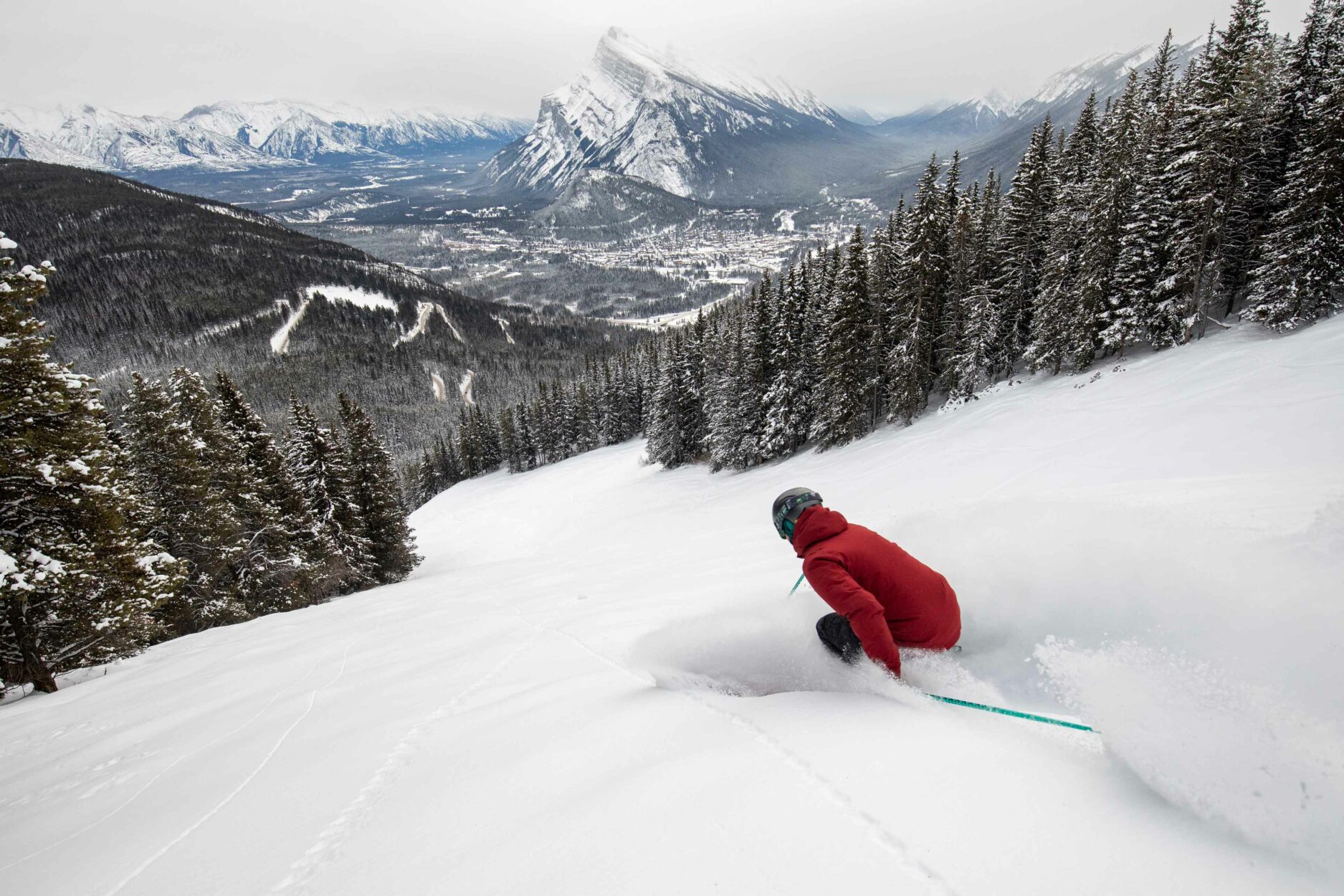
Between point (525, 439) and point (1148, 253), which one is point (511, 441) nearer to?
point (525, 439)

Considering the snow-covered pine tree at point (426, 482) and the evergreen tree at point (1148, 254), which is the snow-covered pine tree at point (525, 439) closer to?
the snow-covered pine tree at point (426, 482)

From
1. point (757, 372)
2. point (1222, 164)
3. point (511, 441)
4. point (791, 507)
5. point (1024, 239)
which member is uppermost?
point (1222, 164)

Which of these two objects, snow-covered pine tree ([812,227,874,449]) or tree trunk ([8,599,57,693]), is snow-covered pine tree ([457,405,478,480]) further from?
tree trunk ([8,599,57,693])

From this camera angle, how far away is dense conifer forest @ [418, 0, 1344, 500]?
19000 mm

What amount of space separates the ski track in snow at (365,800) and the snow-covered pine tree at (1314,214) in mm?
26742

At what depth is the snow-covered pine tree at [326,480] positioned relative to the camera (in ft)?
73.8

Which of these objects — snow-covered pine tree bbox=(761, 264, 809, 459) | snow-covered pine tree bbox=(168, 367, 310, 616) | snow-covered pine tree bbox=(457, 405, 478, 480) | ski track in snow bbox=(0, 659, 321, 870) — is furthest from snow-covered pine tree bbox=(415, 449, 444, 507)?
ski track in snow bbox=(0, 659, 321, 870)

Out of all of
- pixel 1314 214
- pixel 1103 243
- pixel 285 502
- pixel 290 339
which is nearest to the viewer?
pixel 1314 214

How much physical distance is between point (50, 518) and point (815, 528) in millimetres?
13945

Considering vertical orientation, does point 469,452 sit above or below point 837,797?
below

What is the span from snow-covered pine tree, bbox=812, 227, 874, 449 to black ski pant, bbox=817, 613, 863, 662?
26.7m

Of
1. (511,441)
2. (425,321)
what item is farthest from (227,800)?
(425,321)

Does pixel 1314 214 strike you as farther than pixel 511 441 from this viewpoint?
No

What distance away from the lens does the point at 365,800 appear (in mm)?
3434
